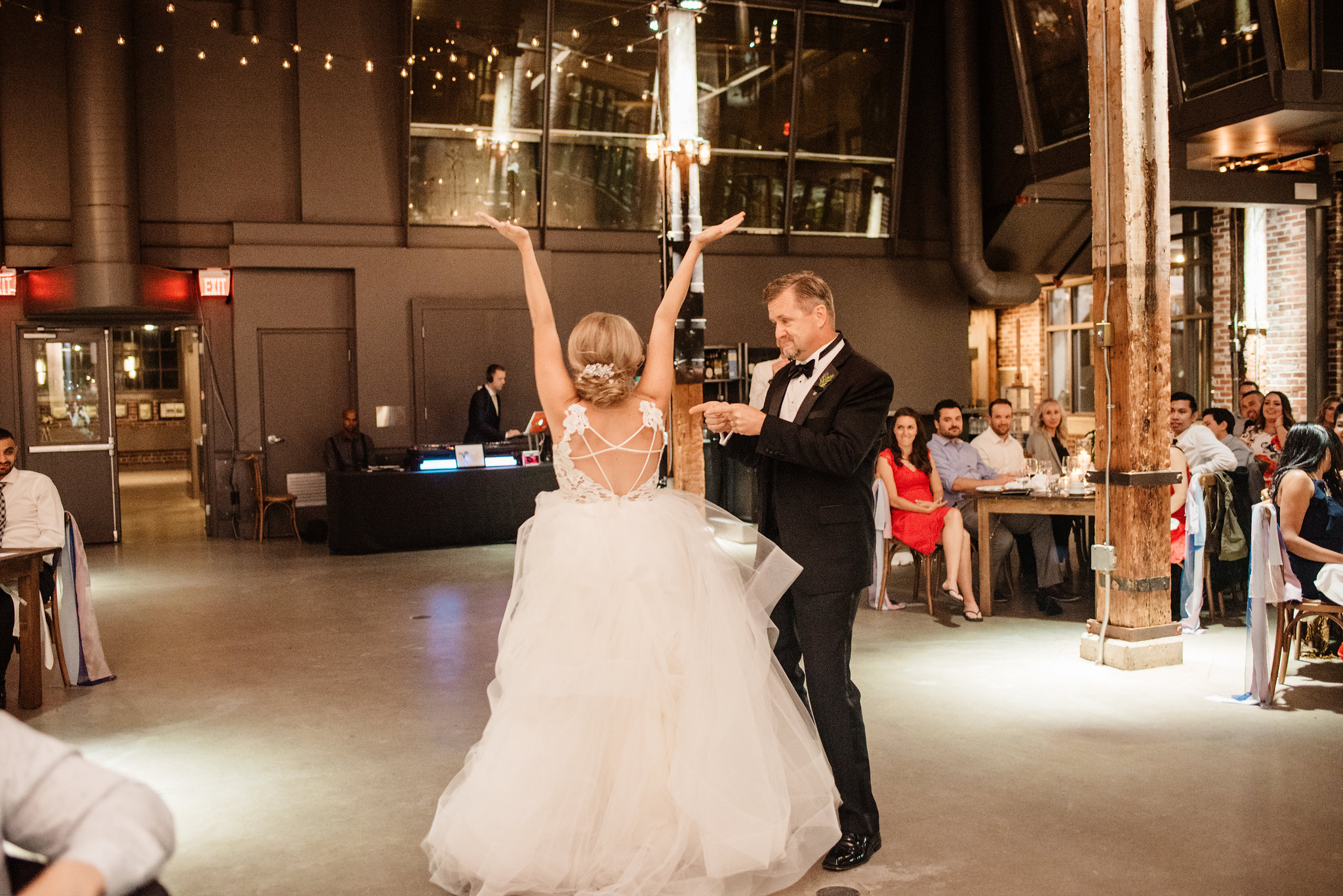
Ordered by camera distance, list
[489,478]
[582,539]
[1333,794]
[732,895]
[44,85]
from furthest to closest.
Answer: [44,85], [489,478], [1333,794], [582,539], [732,895]

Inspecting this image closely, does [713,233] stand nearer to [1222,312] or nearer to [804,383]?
[804,383]

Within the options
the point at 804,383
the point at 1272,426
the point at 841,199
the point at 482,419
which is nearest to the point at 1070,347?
the point at 841,199

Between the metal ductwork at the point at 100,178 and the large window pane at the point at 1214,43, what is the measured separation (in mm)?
9683

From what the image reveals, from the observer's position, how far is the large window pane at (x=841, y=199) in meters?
12.6

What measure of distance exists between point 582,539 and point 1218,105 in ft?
27.5

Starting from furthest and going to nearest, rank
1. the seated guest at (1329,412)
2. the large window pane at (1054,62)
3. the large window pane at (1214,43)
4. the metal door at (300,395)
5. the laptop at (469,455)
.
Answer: the metal door at (300,395)
the large window pane at (1054,62)
the laptop at (469,455)
the large window pane at (1214,43)
the seated guest at (1329,412)

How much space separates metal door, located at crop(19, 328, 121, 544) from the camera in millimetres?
10531

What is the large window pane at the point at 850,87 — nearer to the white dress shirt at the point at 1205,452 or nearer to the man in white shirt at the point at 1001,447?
the man in white shirt at the point at 1001,447

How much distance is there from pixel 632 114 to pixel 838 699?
9870mm

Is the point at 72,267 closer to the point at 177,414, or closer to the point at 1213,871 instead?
the point at 177,414

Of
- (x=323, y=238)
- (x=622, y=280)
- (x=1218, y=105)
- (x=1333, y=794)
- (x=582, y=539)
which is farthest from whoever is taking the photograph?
(x=622, y=280)

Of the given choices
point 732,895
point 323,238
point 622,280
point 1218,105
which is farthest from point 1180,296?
point 732,895

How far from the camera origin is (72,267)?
10.0m

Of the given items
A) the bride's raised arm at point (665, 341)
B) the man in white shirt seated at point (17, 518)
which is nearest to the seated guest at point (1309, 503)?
the bride's raised arm at point (665, 341)
